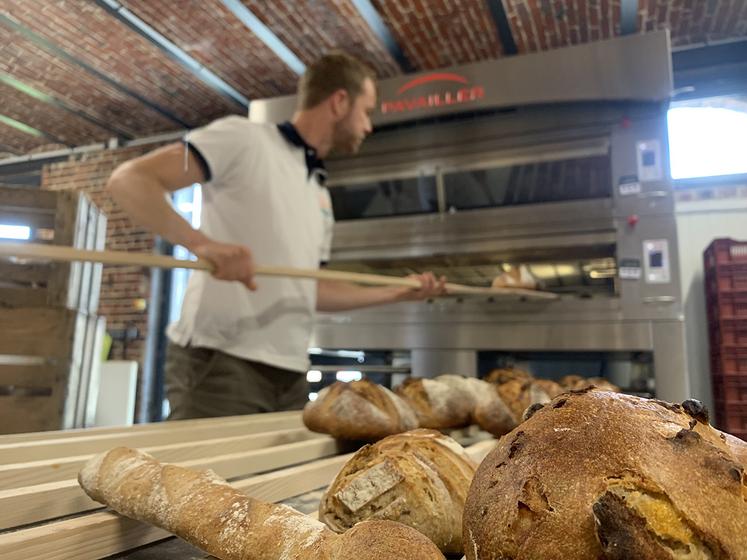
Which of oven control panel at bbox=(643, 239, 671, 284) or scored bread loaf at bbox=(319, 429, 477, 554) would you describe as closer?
scored bread loaf at bbox=(319, 429, 477, 554)

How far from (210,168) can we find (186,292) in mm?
484

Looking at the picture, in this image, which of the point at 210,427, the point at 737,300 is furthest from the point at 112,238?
the point at 737,300

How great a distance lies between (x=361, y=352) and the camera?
2.99 metres

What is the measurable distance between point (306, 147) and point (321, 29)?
168 centimetres

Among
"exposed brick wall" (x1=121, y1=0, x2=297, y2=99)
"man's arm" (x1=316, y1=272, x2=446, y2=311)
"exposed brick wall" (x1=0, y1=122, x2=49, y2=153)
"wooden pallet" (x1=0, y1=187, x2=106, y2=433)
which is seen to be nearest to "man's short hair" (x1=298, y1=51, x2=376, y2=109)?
"exposed brick wall" (x1=121, y1=0, x2=297, y2=99)

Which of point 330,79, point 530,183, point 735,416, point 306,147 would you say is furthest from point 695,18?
point 306,147

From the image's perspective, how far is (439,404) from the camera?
1351mm

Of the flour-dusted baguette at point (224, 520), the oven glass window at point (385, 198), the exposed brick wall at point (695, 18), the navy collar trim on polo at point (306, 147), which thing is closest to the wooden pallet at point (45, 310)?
the flour-dusted baguette at point (224, 520)

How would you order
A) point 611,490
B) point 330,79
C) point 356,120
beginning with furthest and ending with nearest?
point 356,120 < point 330,79 < point 611,490

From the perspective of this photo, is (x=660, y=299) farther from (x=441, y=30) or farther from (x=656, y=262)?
(x=441, y=30)

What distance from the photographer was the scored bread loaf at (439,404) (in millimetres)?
1325

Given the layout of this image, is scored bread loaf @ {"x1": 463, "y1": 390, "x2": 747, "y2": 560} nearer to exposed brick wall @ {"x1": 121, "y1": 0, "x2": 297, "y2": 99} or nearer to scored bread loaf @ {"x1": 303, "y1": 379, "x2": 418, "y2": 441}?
scored bread loaf @ {"x1": 303, "y1": 379, "x2": 418, "y2": 441}

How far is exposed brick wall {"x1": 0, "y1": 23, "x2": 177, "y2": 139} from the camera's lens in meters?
1.12

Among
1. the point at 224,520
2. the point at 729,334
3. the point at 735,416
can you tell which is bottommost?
the point at 735,416
